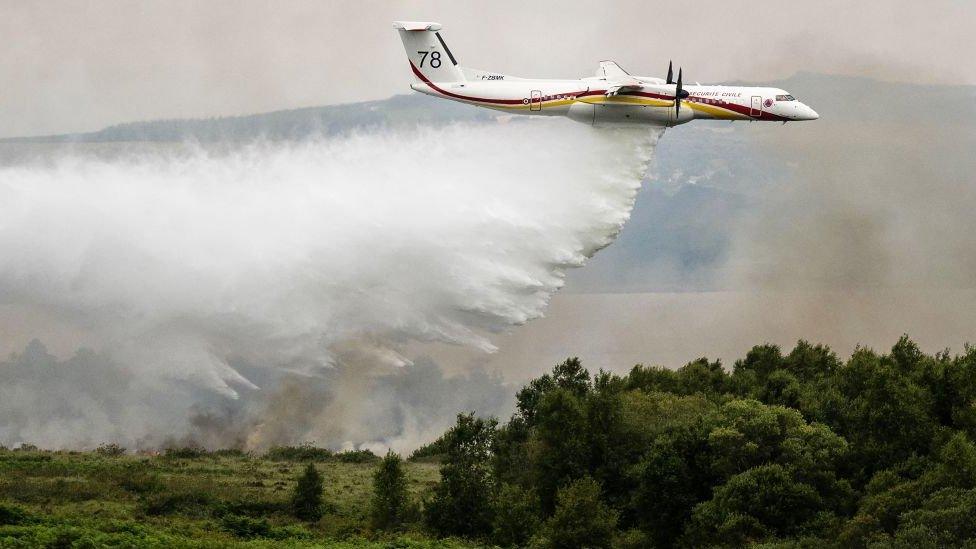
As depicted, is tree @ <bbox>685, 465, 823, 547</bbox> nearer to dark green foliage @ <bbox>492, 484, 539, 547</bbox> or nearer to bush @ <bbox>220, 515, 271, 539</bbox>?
dark green foliage @ <bbox>492, 484, 539, 547</bbox>

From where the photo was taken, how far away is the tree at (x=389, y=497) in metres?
46.7

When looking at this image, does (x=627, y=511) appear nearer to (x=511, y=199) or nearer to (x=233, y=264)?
(x=511, y=199)

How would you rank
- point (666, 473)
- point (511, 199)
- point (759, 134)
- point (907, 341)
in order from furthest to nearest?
point (759, 134) → point (907, 341) → point (511, 199) → point (666, 473)

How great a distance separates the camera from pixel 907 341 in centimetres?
5447

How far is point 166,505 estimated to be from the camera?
46.1 m

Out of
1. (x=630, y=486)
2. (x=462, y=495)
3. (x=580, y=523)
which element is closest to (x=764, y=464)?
(x=630, y=486)

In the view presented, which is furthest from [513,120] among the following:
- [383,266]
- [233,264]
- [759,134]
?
[759,134]

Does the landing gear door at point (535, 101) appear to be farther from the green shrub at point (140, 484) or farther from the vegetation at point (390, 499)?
the green shrub at point (140, 484)

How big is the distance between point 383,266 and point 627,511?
406 inches

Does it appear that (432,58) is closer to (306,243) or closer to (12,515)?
(306,243)

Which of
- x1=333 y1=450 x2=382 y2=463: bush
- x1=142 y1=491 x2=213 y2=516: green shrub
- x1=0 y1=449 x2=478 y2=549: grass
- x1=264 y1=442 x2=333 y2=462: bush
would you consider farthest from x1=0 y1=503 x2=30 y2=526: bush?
x1=333 y1=450 x2=382 y2=463: bush

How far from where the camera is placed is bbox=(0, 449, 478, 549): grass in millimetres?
40219

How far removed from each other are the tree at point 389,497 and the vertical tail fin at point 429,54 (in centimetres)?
1184

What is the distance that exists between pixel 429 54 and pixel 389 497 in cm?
1375
